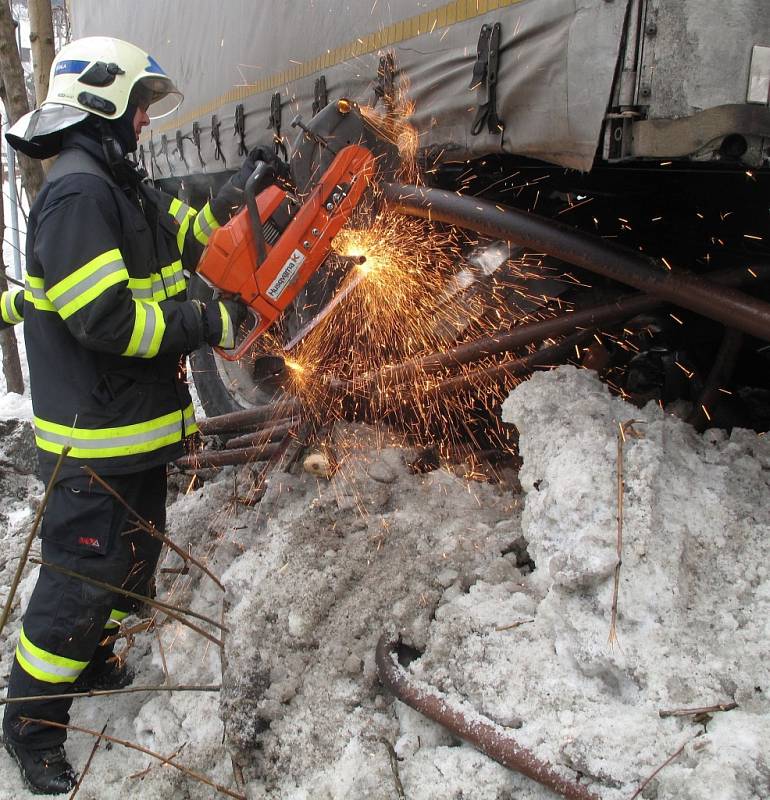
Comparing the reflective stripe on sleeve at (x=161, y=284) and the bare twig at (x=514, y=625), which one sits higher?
the reflective stripe on sleeve at (x=161, y=284)

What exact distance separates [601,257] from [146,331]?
61.0 inches

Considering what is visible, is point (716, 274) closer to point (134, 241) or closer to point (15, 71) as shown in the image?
point (134, 241)

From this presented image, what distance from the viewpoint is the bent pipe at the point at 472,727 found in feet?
5.23

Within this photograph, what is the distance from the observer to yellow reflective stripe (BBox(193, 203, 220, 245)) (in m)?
2.89

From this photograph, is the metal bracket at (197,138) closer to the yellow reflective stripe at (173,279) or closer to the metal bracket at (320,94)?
the metal bracket at (320,94)

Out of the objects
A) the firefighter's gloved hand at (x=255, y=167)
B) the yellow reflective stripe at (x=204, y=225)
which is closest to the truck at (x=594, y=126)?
the firefighter's gloved hand at (x=255, y=167)

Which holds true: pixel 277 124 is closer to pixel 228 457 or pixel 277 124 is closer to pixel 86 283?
pixel 228 457

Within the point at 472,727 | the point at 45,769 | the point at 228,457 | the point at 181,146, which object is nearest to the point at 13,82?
the point at 181,146

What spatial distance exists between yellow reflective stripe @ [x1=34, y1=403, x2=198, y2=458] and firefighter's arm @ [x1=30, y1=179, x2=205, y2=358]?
291mm

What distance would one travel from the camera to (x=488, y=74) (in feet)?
7.50

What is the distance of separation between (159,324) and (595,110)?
1.51m

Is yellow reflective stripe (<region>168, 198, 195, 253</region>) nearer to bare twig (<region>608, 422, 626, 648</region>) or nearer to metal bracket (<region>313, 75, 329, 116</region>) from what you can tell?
metal bracket (<region>313, 75, 329, 116</region>)

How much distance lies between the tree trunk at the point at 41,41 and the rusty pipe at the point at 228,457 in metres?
4.14

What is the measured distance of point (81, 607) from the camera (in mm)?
2365
